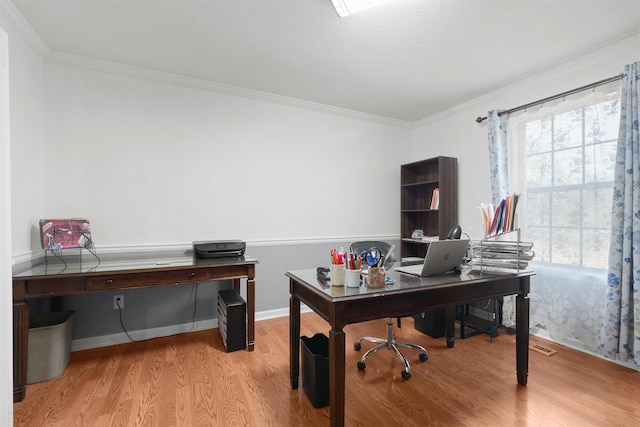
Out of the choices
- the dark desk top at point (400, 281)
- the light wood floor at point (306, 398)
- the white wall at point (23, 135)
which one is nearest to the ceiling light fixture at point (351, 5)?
the dark desk top at point (400, 281)

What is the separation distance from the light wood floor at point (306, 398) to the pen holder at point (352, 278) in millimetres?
803

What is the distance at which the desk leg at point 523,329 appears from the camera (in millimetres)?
2006

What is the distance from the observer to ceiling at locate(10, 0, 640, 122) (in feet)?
6.44

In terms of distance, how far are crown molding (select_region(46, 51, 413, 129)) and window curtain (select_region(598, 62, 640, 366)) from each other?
2402 mm

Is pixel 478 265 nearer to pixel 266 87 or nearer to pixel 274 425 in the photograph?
pixel 274 425

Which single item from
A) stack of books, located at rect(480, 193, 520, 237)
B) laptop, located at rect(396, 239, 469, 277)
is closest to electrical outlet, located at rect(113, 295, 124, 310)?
laptop, located at rect(396, 239, 469, 277)

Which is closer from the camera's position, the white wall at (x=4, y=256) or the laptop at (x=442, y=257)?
the white wall at (x=4, y=256)

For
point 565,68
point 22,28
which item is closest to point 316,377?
point 22,28

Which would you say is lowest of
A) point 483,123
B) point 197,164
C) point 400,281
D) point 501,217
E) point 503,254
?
point 400,281

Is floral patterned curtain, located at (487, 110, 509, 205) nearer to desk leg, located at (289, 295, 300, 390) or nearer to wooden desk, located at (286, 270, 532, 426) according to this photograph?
wooden desk, located at (286, 270, 532, 426)

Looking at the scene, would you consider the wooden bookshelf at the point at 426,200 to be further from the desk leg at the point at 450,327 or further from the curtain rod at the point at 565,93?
the desk leg at the point at 450,327

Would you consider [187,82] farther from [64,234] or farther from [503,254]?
[503,254]

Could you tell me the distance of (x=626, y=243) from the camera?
86.1 inches

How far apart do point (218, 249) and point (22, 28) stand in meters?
2.09
